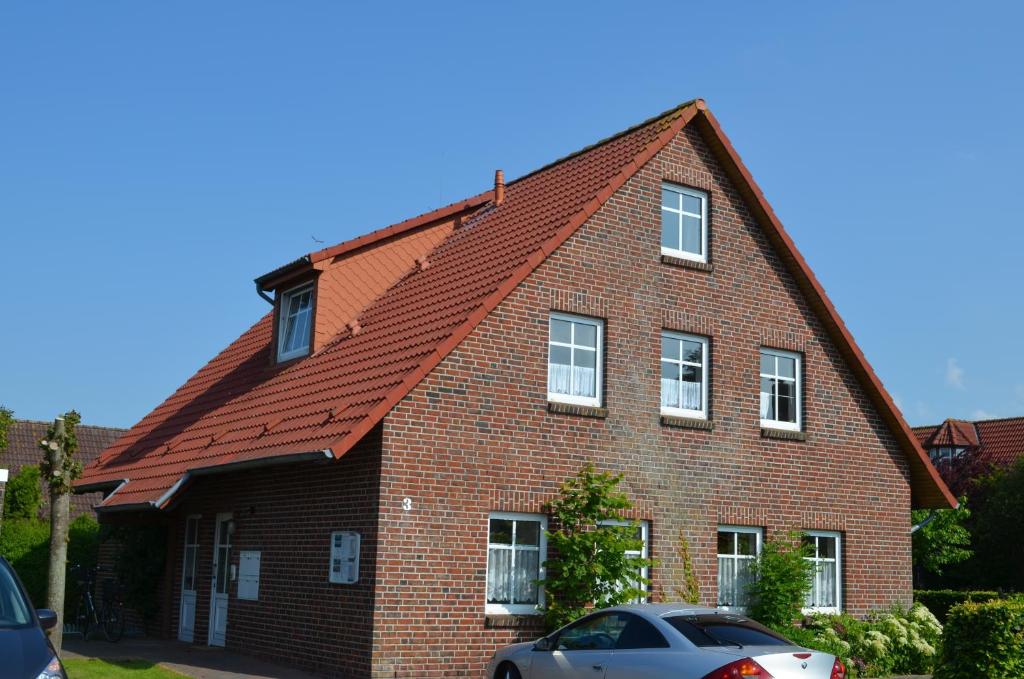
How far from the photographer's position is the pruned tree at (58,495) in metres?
14.9

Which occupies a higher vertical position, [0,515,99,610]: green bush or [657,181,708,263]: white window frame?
[657,181,708,263]: white window frame

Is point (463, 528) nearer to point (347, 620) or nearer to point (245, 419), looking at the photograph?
point (347, 620)

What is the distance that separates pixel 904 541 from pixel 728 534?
431 cm

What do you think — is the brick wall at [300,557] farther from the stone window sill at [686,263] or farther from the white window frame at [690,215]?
the white window frame at [690,215]

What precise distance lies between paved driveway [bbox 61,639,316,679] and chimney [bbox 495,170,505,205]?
31.5 feet

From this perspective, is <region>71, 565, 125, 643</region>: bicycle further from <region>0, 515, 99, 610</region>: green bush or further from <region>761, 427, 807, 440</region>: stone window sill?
<region>761, 427, 807, 440</region>: stone window sill

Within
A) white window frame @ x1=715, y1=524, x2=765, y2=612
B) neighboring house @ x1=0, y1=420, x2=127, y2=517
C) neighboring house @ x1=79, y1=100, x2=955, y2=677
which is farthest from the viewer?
neighboring house @ x1=0, y1=420, x2=127, y2=517

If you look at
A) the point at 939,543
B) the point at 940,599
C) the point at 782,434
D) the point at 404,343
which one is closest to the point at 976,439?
the point at 939,543

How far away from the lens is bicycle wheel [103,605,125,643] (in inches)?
806

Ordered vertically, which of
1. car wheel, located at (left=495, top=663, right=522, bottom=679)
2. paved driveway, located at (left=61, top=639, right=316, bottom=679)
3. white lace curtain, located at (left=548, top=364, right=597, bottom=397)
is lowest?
paved driveway, located at (left=61, top=639, right=316, bottom=679)

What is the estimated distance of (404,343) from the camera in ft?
56.3

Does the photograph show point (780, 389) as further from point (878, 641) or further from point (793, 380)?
point (878, 641)

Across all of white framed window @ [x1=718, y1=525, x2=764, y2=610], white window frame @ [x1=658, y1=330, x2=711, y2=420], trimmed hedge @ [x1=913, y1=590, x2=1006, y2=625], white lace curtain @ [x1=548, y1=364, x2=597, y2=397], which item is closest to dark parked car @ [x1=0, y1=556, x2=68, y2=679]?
white lace curtain @ [x1=548, y1=364, x2=597, y2=397]

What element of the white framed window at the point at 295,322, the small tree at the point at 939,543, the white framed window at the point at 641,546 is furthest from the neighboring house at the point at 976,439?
the white framed window at the point at 295,322
